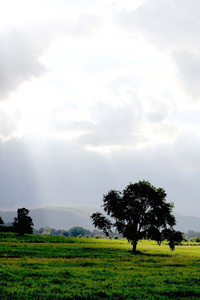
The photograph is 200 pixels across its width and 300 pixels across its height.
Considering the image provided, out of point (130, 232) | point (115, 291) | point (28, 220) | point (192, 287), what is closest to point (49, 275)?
point (115, 291)

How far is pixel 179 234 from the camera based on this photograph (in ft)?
221

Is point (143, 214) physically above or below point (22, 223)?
above

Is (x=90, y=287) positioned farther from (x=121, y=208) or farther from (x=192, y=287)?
(x=121, y=208)

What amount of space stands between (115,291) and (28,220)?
4030 inches

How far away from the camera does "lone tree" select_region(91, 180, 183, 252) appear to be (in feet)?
215

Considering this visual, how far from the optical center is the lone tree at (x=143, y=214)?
65.6 meters

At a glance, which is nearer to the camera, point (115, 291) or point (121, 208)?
point (115, 291)

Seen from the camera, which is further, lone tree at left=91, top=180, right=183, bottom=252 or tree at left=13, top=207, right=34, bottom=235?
tree at left=13, top=207, right=34, bottom=235

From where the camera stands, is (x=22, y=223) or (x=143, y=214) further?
(x=22, y=223)

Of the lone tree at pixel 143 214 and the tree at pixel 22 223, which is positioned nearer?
the lone tree at pixel 143 214

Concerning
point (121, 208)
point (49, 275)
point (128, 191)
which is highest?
point (128, 191)

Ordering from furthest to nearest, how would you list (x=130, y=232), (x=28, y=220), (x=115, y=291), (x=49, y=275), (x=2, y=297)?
(x=28, y=220)
(x=130, y=232)
(x=49, y=275)
(x=115, y=291)
(x=2, y=297)

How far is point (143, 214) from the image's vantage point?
6631cm

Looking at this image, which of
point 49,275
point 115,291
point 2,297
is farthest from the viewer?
point 49,275
